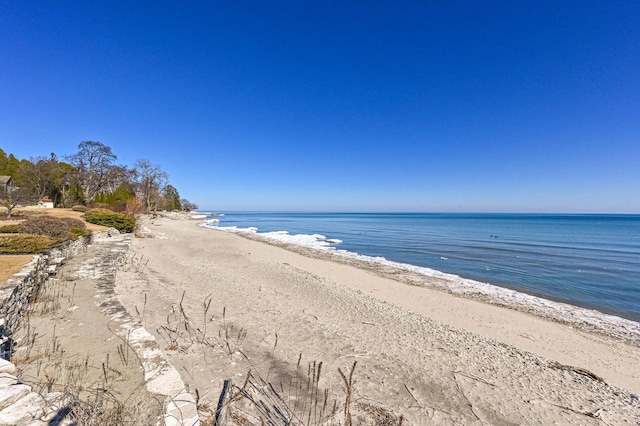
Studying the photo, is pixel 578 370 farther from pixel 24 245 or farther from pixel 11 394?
pixel 24 245

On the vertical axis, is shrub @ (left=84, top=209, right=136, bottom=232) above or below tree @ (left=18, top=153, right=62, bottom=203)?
below

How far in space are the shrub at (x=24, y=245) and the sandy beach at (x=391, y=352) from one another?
2.29 m

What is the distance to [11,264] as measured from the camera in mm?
6359

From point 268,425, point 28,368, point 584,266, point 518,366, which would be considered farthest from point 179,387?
point 584,266

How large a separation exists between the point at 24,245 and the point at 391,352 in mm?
10949

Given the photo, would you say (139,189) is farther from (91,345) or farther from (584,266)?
(584,266)

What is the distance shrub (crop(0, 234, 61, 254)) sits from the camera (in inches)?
294

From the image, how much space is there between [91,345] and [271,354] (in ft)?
9.55

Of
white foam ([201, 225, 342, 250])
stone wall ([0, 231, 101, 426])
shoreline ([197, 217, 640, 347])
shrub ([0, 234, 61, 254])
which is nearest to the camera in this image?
stone wall ([0, 231, 101, 426])

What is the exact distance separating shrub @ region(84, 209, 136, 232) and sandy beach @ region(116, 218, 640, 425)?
12667 millimetres

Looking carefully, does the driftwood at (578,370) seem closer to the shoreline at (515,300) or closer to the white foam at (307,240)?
the shoreline at (515,300)

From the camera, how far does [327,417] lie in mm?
3369

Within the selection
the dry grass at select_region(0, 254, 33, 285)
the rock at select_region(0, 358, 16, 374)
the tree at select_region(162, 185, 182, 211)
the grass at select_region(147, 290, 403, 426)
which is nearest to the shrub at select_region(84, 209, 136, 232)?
the dry grass at select_region(0, 254, 33, 285)

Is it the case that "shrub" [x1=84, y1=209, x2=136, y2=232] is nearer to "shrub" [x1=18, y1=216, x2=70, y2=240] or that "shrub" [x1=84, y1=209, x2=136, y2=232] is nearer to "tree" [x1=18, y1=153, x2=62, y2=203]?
"shrub" [x1=18, y1=216, x2=70, y2=240]
